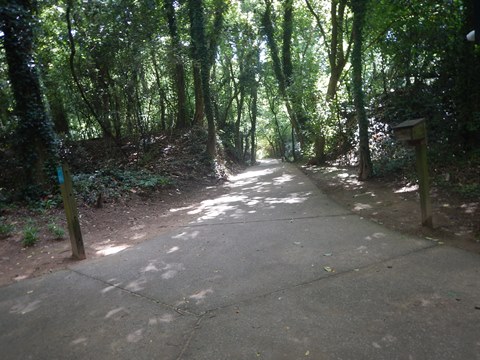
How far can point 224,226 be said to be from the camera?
634cm

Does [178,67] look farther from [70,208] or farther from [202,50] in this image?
[70,208]

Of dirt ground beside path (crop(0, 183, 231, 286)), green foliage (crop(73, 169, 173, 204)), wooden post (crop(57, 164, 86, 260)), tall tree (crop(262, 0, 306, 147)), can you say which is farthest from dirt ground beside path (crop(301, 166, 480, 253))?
tall tree (crop(262, 0, 306, 147))

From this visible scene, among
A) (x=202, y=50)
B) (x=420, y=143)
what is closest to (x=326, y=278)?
(x=420, y=143)

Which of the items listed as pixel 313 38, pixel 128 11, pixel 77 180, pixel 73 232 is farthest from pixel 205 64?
pixel 313 38

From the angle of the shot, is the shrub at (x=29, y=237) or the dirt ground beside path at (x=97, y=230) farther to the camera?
the shrub at (x=29, y=237)

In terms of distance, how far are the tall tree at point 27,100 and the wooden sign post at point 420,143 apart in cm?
843

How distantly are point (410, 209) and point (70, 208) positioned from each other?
17.7ft

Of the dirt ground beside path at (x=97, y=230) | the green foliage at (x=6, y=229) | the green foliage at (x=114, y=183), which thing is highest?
the green foliage at (x=114, y=183)

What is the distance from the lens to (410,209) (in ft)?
19.2

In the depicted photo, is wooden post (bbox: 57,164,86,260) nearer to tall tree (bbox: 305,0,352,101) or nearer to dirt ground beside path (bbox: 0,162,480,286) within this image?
dirt ground beside path (bbox: 0,162,480,286)

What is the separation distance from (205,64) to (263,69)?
9850mm

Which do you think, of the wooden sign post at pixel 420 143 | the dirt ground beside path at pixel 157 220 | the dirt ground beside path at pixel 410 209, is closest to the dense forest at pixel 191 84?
the dirt ground beside path at pixel 410 209

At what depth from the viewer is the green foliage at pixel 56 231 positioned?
20.8ft

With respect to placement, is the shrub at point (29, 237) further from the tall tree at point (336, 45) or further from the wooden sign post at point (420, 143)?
the tall tree at point (336, 45)
